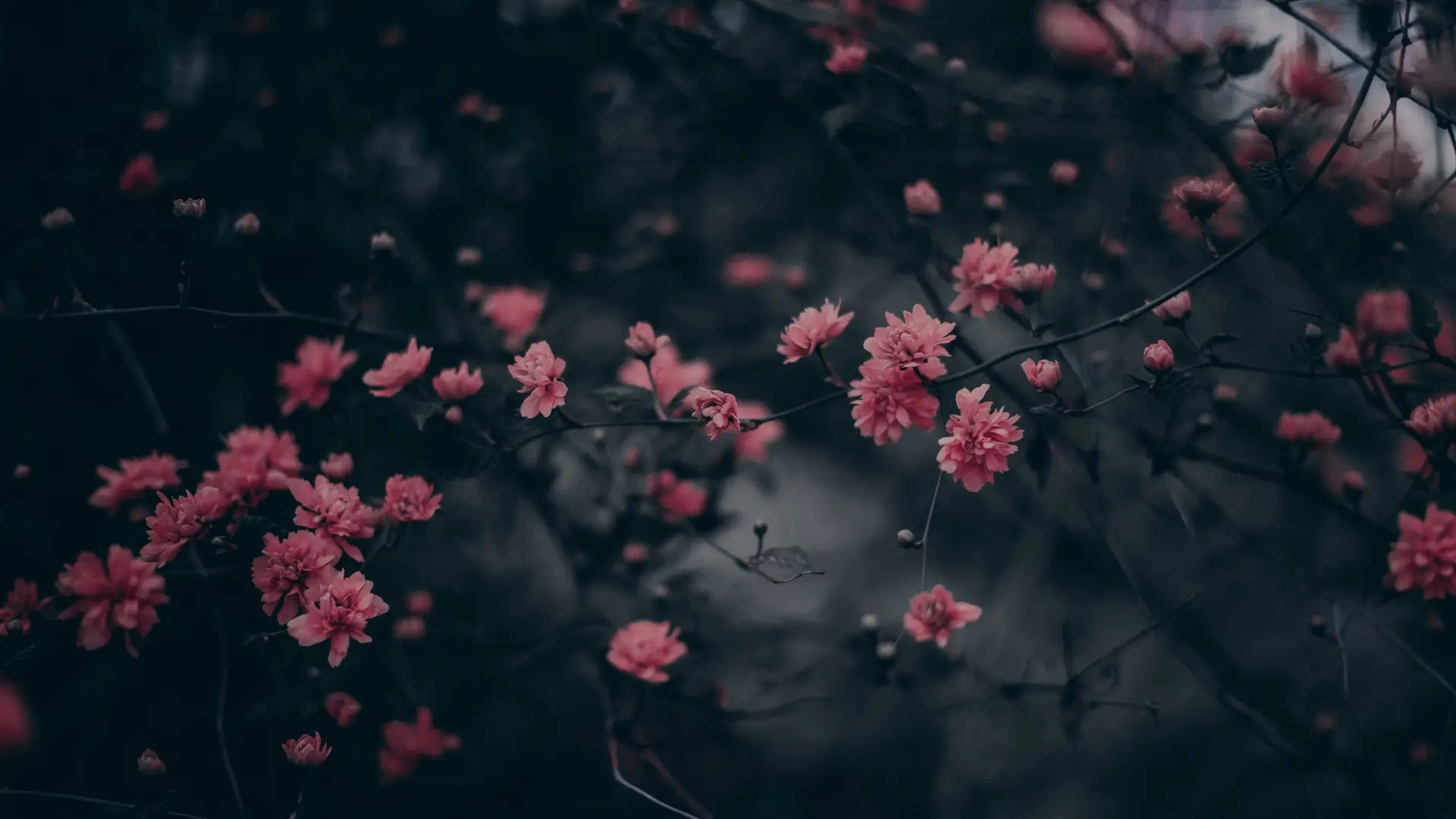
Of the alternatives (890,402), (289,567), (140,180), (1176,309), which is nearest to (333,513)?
(289,567)

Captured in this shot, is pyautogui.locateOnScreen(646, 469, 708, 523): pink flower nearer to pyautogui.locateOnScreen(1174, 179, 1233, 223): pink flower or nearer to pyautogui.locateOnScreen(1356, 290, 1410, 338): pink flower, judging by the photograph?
pyautogui.locateOnScreen(1174, 179, 1233, 223): pink flower

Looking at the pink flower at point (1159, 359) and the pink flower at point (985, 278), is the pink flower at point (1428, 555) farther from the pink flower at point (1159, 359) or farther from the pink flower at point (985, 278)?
the pink flower at point (985, 278)

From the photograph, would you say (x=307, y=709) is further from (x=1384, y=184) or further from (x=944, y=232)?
(x=1384, y=184)

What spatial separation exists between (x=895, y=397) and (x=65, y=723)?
1.30 metres

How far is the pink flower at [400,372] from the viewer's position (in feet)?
4.13

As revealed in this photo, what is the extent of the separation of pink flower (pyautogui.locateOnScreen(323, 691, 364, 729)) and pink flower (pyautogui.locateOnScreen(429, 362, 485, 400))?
50 centimetres

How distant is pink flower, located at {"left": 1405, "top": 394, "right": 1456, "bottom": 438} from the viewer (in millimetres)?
1167

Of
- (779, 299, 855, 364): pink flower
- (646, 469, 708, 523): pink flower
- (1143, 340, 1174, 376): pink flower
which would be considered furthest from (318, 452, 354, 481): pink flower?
(1143, 340, 1174, 376): pink flower

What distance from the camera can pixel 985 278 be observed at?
1253mm

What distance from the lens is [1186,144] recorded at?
1.91 m

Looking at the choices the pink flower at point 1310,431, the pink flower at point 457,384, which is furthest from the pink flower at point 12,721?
the pink flower at point 1310,431

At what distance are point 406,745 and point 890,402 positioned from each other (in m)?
1.02

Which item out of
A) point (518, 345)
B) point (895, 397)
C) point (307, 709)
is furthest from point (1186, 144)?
point (307, 709)

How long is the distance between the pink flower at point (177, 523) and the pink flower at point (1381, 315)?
1.76 metres
